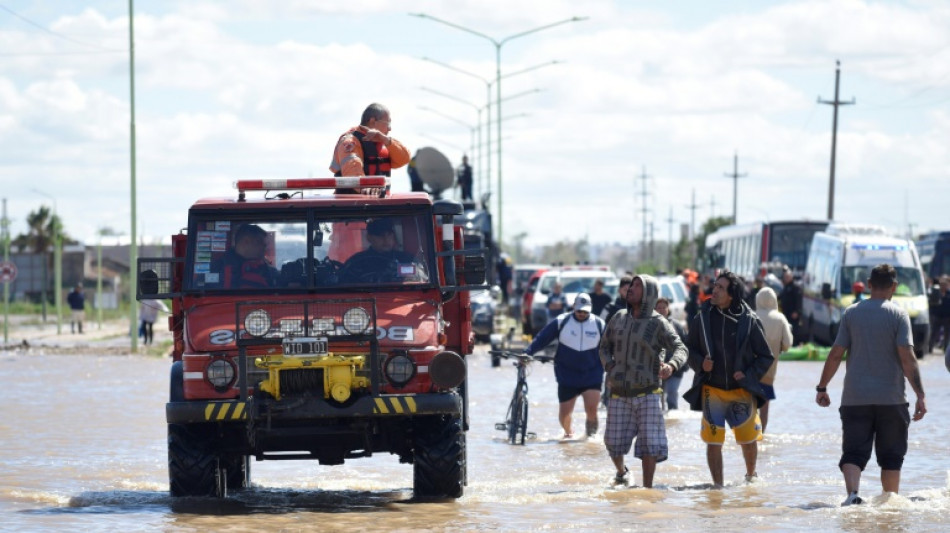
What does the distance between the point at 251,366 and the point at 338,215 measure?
4.56 feet

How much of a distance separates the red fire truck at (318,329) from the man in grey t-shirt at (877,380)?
106 inches

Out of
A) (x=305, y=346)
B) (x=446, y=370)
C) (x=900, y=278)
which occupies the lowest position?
(x=446, y=370)

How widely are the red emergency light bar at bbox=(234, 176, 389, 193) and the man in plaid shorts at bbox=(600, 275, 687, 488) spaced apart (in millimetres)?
2183

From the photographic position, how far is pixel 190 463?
12.4 meters

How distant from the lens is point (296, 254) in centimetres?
1261

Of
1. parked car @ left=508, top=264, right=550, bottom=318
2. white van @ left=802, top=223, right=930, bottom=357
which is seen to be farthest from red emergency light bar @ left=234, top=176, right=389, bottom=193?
parked car @ left=508, top=264, right=550, bottom=318

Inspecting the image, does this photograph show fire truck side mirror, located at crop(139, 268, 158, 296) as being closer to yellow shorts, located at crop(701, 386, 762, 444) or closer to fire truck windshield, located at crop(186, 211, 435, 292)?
fire truck windshield, located at crop(186, 211, 435, 292)

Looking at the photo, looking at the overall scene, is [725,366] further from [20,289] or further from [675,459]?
[20,289]

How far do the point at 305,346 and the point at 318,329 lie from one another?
9.2 inches

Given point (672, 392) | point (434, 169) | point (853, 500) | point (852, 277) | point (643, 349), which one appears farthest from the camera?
point (852, 277)

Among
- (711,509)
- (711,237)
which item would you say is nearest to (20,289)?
(711,237)

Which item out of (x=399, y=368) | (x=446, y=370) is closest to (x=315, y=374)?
(x=399, y=368)

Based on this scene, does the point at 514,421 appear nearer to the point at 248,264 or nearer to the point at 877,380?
the point at 248,264

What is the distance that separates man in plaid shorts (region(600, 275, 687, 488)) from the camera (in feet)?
43.9
